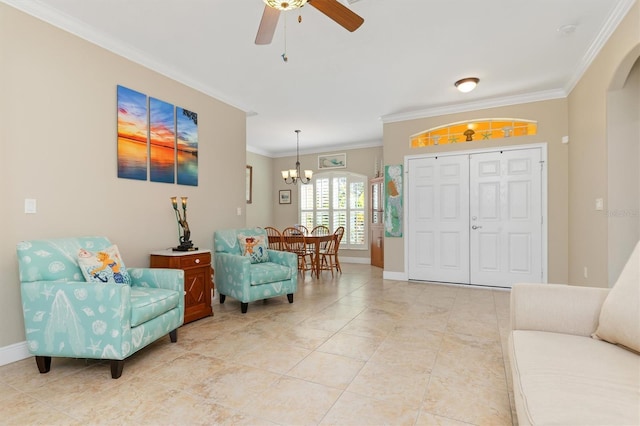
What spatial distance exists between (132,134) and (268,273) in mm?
2006

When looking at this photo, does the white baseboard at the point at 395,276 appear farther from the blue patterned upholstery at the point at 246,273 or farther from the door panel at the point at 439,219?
the blue patterned upholstery at the point at 246,273

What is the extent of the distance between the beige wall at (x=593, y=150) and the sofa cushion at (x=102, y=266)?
4.26 m

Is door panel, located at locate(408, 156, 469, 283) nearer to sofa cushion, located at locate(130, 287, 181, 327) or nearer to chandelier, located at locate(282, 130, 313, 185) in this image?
chandelier, located at locate(282, 130, 313, 185)

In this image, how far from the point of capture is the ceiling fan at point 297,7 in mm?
1929

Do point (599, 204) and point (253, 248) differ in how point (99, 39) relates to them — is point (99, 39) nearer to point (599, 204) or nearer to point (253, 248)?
point (253, 248)

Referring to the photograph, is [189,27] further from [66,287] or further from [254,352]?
[254,352]

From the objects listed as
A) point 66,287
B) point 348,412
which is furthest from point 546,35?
point 66,287

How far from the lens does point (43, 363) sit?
2275mm

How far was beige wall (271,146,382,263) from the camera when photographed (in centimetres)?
741

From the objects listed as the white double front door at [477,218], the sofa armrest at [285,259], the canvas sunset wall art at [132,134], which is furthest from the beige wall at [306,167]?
the canvas sunset wall art at [132,134]

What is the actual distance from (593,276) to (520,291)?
235cm

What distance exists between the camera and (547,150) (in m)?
4.51

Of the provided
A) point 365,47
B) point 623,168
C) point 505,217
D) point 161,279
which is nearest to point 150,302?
point 161,279

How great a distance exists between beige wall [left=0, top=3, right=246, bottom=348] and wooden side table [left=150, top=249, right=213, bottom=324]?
0.38 metres
